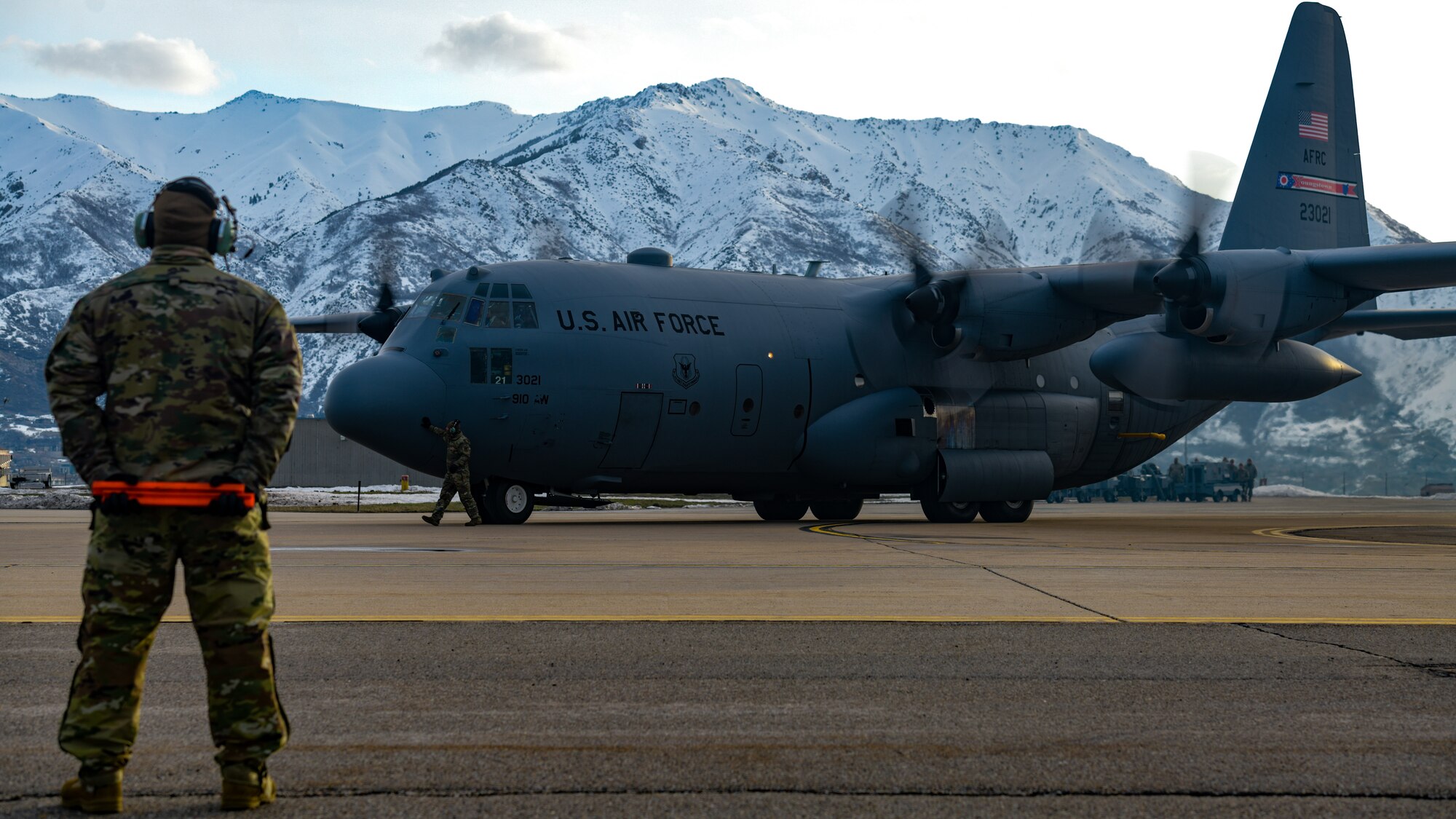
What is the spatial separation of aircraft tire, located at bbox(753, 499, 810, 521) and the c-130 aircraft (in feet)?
0.17

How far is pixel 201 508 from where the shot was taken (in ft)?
14.1

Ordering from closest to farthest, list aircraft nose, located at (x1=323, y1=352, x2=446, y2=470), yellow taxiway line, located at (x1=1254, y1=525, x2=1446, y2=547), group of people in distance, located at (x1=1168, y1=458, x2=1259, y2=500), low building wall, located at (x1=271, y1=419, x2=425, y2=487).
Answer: yellow taxiway line, located at (x1=1254, y1=525, x2=1446, y2=547) < aircraft nose, located at (x1=323, y1=352, x2=446, y2=470) < low building wall, located at (x1=271, y1=419, x2=425, y2=487) < group of people in distance, located at (x1=1168, y1=458, x2=1259, y2=500)

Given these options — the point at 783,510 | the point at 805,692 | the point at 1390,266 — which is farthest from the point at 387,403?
the point at 1390,266

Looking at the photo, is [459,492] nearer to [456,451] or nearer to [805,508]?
[456,451]

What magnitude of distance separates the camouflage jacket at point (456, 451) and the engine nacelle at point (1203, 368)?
1156cm

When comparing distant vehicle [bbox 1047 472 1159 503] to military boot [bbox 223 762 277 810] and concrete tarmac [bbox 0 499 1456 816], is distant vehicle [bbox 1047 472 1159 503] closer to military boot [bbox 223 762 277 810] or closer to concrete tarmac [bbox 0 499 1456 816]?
concrete tarmac [bbox 0 499 1456 816]

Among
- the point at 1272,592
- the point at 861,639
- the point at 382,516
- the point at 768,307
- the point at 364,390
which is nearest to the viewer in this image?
the point at 861,639

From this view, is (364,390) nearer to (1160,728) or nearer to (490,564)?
(490,564)

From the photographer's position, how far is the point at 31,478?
6172cm

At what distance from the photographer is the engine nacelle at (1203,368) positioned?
22.7 metres

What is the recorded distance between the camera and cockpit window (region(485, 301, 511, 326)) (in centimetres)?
2025

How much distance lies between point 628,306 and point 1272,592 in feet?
41.9

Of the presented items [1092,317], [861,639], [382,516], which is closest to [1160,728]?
[861,639]

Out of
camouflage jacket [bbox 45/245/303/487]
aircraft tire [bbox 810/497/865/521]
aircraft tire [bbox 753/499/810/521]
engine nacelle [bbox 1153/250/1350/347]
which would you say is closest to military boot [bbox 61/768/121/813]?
camouflage jacket [bbox 45/245/303/487]
